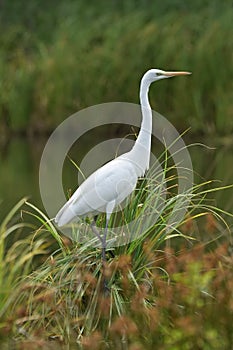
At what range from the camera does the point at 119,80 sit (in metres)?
16.8

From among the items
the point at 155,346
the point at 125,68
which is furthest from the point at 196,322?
the point at 125,68

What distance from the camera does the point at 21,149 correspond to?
1691cm

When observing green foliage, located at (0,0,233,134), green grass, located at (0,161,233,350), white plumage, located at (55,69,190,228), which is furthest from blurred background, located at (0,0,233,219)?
green grass, located at (0,161,233,350)

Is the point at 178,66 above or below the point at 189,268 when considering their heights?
below

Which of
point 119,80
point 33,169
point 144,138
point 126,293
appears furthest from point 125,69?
point 126,293

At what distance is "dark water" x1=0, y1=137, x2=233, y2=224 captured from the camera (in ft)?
35.2

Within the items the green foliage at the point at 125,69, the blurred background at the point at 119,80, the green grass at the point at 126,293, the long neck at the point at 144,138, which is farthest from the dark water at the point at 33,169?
the green grass at the point at 126,293

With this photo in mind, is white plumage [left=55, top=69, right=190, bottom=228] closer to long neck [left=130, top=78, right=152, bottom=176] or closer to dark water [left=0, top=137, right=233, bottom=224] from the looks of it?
long neck [left=130, top=78, right=152, bottom=176]

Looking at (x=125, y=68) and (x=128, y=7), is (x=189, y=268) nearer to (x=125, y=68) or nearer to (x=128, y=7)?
(x=125, y=68)

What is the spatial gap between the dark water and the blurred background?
0.02 metres

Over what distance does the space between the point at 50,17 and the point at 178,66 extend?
11146mm

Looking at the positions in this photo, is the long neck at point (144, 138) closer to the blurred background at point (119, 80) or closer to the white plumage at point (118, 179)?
the white plumage at point (118, 179)

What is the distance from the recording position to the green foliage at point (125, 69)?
1558cm

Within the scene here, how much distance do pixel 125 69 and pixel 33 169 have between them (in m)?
3.03
